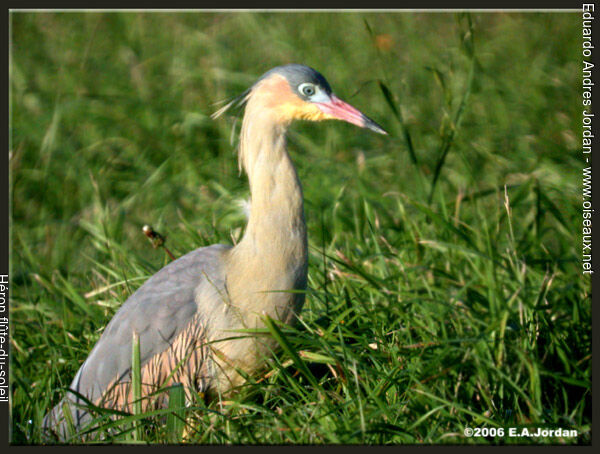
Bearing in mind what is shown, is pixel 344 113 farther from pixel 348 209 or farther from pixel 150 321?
→ pixel 348 209

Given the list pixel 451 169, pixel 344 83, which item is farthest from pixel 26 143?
pixel 451 169

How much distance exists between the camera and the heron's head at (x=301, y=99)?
3439 millimetres

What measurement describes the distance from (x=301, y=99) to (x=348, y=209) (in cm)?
188

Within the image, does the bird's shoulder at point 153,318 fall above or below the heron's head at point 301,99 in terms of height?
below

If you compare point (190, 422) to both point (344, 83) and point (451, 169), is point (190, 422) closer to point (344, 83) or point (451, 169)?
point (451, 169)

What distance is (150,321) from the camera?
350cm

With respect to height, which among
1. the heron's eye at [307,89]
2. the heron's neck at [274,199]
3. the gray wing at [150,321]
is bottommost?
the gray wing at [150,321]

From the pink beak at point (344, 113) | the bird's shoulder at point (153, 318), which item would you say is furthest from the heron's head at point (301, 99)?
the bird's shoulder at point (153, 318)

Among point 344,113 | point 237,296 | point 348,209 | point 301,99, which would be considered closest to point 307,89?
point 301,99

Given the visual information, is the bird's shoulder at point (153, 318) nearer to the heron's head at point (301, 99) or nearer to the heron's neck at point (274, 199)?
the heron's neck at point (274, 199)

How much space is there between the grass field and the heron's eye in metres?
0.67

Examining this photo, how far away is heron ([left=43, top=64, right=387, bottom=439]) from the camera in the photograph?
3.37 m

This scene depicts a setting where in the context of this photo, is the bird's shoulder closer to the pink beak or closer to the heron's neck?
the heron's neck

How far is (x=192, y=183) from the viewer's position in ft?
18.9
